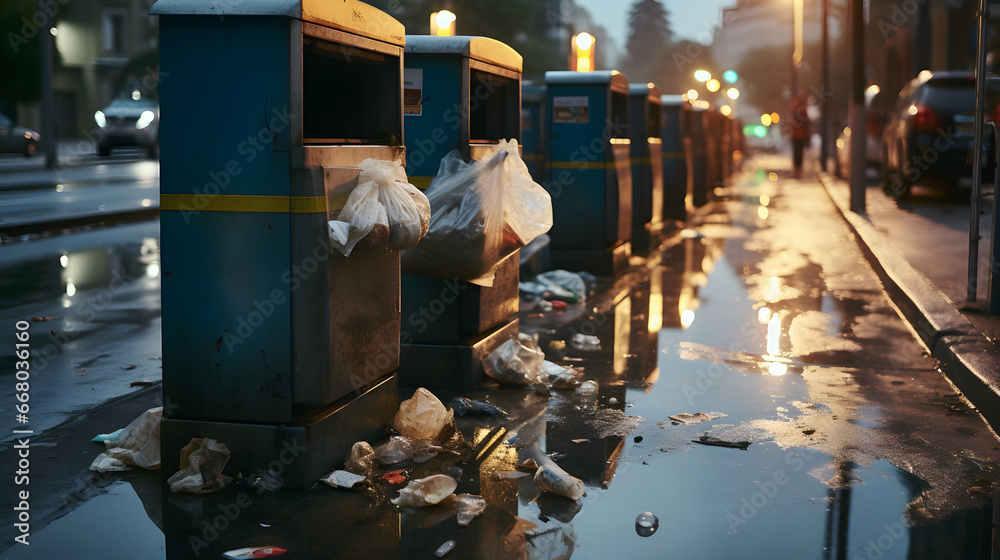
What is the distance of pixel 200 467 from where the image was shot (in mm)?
3973

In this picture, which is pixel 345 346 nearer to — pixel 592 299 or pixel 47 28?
pixel 592 299

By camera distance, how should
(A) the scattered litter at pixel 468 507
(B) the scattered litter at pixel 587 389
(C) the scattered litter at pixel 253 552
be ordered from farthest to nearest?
(B) the scattered litter at pixel 587 389 → (A) the scattered litter at pixel 468 507 → (C) the scattered litter at pixel 253 552

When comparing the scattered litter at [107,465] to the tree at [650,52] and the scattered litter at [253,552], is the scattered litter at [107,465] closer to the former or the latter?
the scattered litter at [253,552]

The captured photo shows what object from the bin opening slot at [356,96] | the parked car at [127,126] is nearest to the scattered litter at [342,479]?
the bin opening slot at [356,96]

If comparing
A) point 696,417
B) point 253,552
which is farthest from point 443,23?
point 253,552

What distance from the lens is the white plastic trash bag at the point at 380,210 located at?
4008 mm

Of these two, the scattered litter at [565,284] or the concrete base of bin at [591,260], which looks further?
the concrete base of bin at [591,260]

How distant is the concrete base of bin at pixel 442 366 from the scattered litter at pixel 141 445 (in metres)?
1.70

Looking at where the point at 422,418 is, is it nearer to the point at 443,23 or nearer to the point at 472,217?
the point at 472,217

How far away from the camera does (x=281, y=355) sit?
4000mm

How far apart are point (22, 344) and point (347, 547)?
4347mm

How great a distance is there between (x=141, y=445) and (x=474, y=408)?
65.4 inches

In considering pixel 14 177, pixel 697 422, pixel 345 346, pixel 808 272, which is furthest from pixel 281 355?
pixel 14 177

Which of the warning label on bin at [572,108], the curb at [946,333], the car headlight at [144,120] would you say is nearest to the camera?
the curb at [946,333]
